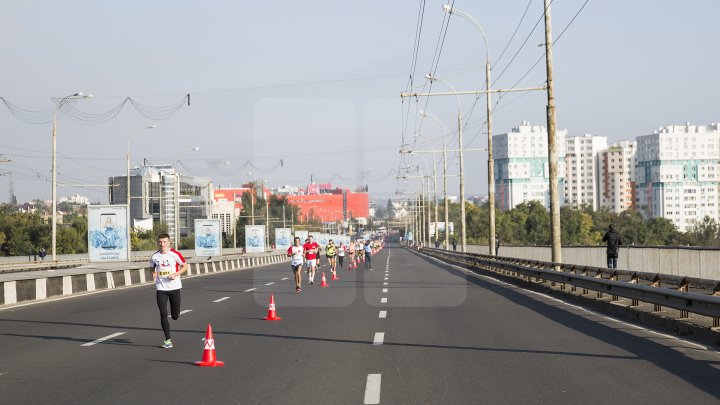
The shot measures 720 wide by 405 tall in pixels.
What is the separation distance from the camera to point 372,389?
10.5 m

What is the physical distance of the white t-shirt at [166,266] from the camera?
50.2 feet

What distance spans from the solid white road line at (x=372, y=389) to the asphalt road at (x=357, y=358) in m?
0.02

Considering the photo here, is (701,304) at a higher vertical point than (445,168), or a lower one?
lower

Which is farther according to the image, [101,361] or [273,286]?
[273,286]

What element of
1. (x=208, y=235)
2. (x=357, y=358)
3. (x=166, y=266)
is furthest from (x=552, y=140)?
(x=208, y=235)

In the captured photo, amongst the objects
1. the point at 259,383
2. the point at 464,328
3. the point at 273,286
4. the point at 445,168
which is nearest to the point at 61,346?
the point at 259,383

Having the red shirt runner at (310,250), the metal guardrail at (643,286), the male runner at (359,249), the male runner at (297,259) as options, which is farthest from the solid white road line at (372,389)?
the male runner at (359,249)

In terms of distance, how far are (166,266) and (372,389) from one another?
5846 millimetres

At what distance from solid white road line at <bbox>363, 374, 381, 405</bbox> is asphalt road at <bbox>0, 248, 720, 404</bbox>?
0.02 metres

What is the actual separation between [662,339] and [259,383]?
7633 millimetres

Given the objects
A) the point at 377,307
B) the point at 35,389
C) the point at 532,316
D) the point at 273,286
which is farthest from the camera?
the point at 273,286

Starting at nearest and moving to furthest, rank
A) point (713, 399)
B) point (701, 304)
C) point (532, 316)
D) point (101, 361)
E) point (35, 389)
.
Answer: point (713, 399), point (35, 389), point (101, 361), point (701, 304), point (532, 316)

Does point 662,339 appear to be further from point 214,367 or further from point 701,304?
point 214,367

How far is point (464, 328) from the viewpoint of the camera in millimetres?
17844
